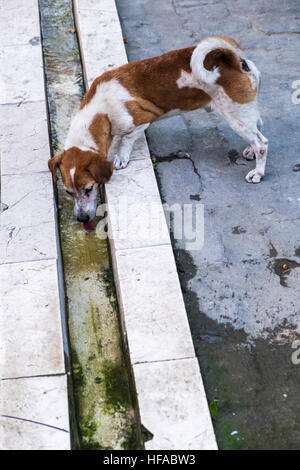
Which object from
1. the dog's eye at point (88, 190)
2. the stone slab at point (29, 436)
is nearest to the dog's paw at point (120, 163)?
the dog's eye at point (88, 190)

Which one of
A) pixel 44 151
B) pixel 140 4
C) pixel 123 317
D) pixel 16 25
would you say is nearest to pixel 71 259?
pixel 123 317

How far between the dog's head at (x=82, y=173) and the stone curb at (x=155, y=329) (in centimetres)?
24

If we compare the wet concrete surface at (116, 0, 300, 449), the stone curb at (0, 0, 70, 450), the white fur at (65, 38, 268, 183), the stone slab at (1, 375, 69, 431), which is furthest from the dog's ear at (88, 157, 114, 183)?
the stone slab at (1, 375, 69, 431)

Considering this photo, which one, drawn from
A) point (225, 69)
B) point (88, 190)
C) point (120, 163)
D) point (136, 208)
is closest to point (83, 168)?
point (88, 190)

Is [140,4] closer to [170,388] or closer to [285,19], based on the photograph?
[285,19]

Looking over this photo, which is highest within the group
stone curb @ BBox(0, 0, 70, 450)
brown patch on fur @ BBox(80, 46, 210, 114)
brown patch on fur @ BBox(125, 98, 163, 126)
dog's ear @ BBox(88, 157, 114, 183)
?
brown patch on fur @ BBox(80, 46, 210, 114)

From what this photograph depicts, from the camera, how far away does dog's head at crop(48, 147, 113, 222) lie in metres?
4.20

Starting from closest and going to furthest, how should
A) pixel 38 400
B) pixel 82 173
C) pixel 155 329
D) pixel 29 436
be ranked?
pixel 29 436 → pixel 38 400 → pixel 155 329 → pixel 82 173

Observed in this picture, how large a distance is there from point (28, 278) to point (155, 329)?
96cm

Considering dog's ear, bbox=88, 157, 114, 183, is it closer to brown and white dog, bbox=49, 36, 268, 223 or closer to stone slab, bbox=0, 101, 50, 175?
brown and white dog, bbox=49, 36, 268, 223

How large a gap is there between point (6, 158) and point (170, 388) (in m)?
2.55

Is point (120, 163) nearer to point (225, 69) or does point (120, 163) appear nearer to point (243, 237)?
point (225, 69)

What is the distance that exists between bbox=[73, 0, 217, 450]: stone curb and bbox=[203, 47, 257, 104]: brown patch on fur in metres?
0.90

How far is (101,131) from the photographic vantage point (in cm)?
454
